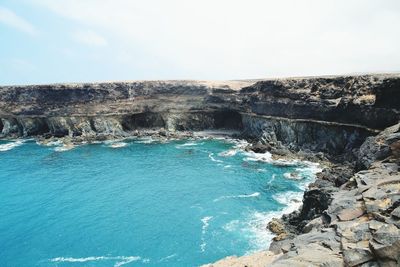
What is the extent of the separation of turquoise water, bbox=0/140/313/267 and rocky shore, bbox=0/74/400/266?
603 cm

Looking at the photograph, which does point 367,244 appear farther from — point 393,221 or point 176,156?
point 176,156

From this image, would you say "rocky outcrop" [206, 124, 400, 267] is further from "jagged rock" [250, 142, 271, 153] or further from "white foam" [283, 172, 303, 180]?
"jagged rock" [250, 142, 271, 153]

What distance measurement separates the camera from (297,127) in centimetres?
7606

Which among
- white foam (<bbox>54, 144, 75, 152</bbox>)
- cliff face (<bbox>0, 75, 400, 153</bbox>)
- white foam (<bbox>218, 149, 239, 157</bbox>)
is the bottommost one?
white foam (<bbox>54, 144, 75, 152</bbox>)

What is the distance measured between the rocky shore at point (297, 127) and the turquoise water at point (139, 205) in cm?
603

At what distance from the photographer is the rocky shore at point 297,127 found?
77.2 feet

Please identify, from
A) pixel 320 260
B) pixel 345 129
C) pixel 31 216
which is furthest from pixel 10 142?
pixel 320 260

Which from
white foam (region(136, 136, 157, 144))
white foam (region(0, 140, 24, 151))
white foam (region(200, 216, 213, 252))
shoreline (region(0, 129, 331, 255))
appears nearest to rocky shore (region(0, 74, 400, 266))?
shoreline (region(0, 129, 331, 255))

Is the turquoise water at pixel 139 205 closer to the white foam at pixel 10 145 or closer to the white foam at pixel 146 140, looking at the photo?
the white foam at pixel 10 145

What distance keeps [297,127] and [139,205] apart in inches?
1519

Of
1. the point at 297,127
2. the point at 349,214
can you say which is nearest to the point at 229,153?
the point at 297,127

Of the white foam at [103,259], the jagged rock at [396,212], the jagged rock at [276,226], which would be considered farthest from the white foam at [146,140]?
the jagged rock at [396,212]

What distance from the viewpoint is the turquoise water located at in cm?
3962

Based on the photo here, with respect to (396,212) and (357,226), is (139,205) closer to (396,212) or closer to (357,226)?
(357,226)
